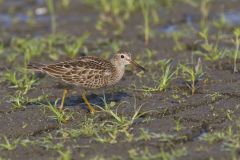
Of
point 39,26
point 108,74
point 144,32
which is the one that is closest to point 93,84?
point 108,74

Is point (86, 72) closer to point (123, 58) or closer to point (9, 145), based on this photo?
point (123, 58)

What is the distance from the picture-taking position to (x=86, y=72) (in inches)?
328

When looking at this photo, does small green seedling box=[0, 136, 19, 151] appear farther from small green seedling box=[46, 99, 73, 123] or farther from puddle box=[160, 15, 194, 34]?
puddle box=[160, 15, 194, 34]

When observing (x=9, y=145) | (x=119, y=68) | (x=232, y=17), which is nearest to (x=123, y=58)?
(x=119, y=68)

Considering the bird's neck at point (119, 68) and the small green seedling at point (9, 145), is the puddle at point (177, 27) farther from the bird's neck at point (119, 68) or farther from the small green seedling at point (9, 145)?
the small green seedling at point (9, 145)

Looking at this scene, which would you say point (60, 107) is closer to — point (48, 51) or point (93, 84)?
point (93, 84)

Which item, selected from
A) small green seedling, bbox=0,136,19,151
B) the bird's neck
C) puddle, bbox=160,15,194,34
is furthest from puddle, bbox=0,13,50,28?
small green seedling, bbox=0,136,19,151

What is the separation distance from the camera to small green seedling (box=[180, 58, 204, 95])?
→ 8.91 metres

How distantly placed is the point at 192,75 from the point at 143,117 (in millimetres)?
1177

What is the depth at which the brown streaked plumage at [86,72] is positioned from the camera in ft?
27.3

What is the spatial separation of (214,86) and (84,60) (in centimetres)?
185

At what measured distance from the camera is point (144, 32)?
12.5 m

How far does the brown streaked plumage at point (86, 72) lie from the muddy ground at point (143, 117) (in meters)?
0.36

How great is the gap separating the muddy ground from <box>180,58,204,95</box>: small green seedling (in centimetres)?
8
